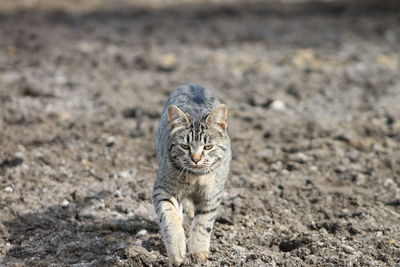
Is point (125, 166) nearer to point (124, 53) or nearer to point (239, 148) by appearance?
point (239, 148)

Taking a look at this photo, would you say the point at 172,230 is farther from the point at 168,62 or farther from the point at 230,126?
the point at 168,62

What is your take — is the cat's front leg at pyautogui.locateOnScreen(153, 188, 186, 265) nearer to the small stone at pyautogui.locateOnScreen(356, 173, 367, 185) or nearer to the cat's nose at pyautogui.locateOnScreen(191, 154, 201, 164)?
the cat's nose at pyautogui.locateOnScreen(191, 154, 201, 164)

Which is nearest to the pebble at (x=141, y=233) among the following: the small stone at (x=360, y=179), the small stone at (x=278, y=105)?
the small stone at (x=360, y=179)

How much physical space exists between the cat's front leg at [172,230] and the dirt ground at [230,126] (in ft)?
0.59

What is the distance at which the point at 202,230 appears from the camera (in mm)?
4918

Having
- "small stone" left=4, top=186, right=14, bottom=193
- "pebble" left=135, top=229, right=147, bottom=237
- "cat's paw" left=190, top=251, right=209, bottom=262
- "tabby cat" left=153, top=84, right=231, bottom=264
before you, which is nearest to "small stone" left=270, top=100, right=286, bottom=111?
"tabby cat" left=153, top=84, right=231, bottom=264

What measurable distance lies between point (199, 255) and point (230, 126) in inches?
137

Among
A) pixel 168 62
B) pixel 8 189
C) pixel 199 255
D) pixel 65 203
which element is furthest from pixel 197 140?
pixel 168 62

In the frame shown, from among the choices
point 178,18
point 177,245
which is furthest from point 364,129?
point 178,18

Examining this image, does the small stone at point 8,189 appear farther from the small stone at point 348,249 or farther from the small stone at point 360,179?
the small stone at point 360,179

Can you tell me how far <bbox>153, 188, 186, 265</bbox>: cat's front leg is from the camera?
15.5 feet

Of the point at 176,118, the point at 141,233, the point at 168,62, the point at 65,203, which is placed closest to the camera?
the point at 176,118

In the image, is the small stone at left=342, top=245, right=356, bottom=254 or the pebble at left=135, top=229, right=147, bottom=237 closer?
the small stone at left=342, top=245, right=356, bottom=254

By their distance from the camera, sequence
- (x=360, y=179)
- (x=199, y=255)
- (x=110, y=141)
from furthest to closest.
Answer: (x=110, y=141), (x=360, y=179), (x=199, y=255)
